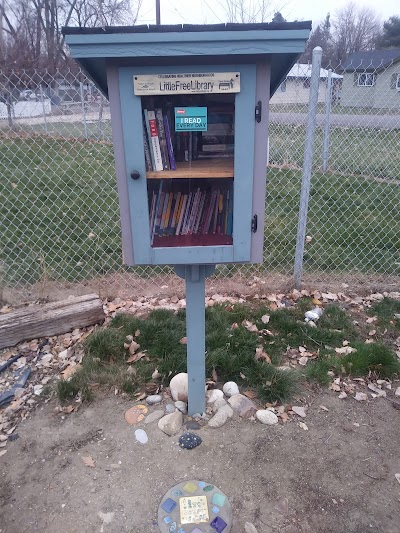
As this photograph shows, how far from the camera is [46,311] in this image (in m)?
3.27

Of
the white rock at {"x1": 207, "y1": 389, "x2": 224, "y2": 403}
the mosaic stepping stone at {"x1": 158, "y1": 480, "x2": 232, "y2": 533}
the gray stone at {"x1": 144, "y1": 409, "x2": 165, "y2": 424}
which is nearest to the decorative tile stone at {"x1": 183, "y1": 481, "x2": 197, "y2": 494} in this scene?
the mosaic stepping stone at {"x1": 158, "y1": 480, "x2": 232, "y2": 533}

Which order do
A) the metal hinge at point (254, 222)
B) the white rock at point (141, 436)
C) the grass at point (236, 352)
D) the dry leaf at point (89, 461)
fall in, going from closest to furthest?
the metal hinge at point (254, 222) < the dry leaf at point (89, 461) < the white rock at point (141, 436) < the grass at point (236, 352)

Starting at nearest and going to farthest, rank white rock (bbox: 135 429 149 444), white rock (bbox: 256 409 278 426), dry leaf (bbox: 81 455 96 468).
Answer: dry leaf (bbox: 81 455 96 468) → white rock (bbox: 135 429 149 444) → white rock (bbox: 256 409 278 426)

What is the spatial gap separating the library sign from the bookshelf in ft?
0.98

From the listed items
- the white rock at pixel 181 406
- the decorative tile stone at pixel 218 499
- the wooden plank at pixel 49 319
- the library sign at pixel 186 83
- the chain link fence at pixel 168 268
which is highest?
the library sign at pixel 186 83

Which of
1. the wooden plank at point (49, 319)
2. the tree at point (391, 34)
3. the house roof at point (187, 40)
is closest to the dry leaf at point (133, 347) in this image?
the wooden plank at point (49, 319)

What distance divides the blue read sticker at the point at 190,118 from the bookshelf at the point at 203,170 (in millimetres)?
157

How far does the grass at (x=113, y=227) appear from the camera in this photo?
13.9 feet

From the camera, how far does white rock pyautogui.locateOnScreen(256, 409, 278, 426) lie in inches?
97.9

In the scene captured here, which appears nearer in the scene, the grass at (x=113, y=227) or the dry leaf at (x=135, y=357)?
the dry leaf at (x=135, y=357)

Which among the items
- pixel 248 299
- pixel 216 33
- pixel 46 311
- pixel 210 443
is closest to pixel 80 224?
pixel 46 311

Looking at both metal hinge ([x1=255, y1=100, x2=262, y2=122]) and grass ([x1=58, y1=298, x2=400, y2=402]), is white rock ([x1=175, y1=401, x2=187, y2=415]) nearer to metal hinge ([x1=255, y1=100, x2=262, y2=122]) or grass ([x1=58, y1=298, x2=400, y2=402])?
grass ([x1=58, y1=298, x2=400, y2=402])

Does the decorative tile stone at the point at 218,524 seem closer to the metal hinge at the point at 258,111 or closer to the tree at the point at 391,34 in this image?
the metal hinge at the point at 258,111

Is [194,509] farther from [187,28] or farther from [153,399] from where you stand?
[187,28]
